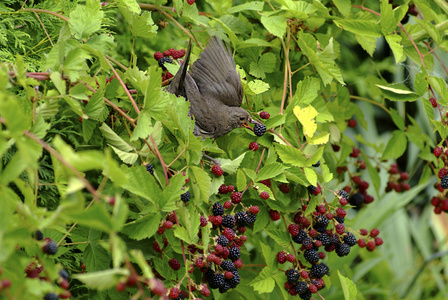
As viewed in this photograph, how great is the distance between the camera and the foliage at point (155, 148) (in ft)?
1.96

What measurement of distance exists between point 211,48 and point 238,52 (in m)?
0.21

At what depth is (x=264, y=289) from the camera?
957 millimetres

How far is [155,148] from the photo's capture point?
2.72 feet

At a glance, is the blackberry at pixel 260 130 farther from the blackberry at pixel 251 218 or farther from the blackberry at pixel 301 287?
the blackberry at pixel 301 287

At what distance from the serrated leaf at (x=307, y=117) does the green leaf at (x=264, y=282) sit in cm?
30

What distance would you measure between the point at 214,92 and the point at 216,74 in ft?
0.13

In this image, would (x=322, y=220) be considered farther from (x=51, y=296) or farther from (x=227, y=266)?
(x=51, y=296)

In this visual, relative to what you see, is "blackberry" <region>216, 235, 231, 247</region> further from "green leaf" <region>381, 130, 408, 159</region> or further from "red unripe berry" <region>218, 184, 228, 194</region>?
"green leaf" <region>381, 130, 408, 159</region>

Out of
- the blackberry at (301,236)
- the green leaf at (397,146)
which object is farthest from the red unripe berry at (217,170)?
the green leaf at (397,146)

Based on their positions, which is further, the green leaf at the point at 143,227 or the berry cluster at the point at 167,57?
the berry cluster at the point at 167,57

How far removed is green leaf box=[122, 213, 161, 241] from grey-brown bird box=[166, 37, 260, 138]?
0.94ft

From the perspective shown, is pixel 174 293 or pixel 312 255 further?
pixel 312 255

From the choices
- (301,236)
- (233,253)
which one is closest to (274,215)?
(301,236)

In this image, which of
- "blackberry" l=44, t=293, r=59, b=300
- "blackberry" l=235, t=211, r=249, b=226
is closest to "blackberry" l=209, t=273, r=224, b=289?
"blackberry" l=235, t=211, r=249, b=226
